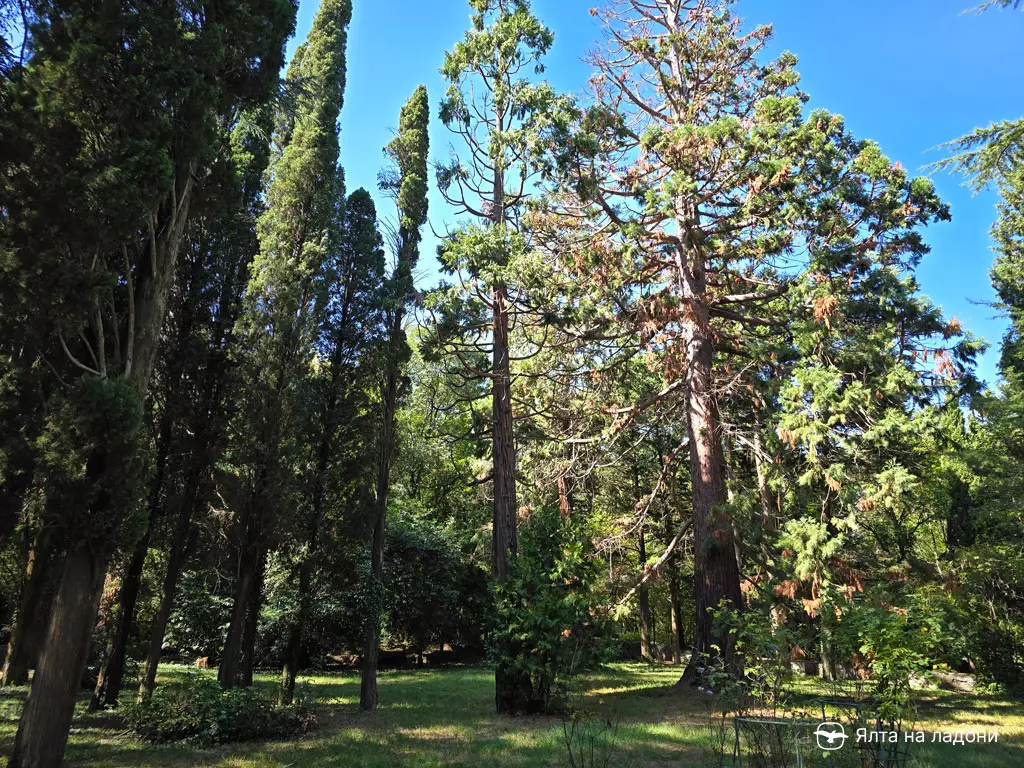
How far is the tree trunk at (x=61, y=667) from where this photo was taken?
5.54 meters

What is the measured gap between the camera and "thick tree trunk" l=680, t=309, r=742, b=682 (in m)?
11.2

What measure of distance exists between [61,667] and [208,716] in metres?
2.65

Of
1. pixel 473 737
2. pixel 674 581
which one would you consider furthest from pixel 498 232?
pixel 674 581

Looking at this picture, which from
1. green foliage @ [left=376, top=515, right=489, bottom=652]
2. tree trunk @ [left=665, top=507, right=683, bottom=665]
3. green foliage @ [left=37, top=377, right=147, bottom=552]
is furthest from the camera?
tree trunk @ [left=665, top=507, right=683, bottom=665]

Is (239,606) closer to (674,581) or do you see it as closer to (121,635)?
(121,635)

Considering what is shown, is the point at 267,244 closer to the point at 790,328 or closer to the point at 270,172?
the point at 270,172

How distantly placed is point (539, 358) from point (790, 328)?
5887 mm

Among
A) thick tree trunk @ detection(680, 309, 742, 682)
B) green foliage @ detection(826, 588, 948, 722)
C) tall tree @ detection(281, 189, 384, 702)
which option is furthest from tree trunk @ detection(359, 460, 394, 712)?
green foliage @ detection(826, 588, 948, 722)

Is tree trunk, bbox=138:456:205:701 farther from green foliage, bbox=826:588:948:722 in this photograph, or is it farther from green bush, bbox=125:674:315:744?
green foliage, bbox=826:588:948:722

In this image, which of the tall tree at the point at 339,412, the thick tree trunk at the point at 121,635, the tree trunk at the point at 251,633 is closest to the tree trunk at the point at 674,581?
the tall tree at the point at 339,412

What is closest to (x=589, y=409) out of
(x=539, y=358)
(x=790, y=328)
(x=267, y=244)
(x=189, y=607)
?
(x=539, y=358)

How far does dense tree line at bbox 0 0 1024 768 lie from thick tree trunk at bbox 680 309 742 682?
0.09m

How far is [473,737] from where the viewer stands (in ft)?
25.8

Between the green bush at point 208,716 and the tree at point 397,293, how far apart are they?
2515mm
